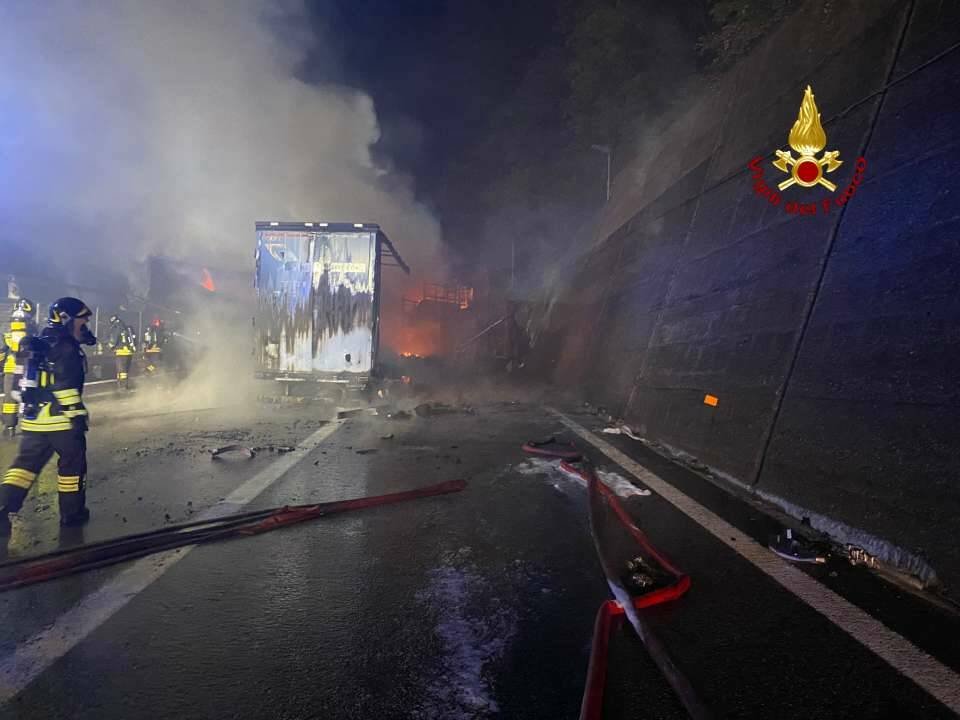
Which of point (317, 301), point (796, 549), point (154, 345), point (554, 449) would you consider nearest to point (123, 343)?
point (154, 345)

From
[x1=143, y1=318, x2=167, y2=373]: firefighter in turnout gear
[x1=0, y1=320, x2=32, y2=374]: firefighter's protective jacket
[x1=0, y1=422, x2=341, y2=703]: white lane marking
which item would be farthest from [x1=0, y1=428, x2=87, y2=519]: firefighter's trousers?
[x1=143, y1=318, x2=167, y2=373]: firefighter in turnout gear

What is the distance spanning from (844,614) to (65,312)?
5473mm

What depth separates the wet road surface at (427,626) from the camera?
199 centimetres

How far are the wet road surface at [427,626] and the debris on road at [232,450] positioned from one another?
5.34ft

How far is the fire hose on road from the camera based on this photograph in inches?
119

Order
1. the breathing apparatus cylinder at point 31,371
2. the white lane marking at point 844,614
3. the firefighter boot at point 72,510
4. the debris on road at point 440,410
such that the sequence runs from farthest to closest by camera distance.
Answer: the debris on road at point 440,410 < the breathing apparatus cylinder at point 31,371 < the firefighter boot at point 72,510 < the white lane marking at point 844,614

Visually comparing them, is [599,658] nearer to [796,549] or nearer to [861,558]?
[796,549]

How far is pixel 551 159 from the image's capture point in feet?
83.8

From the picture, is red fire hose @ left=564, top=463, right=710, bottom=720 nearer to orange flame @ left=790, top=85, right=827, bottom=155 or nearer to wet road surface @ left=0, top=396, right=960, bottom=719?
wet road surface @ left=0, top=396, right=960, bottom=719

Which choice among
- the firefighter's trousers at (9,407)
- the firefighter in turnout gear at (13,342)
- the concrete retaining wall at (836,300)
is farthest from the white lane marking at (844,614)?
the firefighter in turnout gear at (13,342)

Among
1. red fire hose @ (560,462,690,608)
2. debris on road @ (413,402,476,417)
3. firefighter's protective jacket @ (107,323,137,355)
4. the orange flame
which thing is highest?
the orange flame

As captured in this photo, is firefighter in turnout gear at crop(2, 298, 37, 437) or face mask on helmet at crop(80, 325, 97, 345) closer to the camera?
face mask on helmet at crop(80, 325, 97, 345)

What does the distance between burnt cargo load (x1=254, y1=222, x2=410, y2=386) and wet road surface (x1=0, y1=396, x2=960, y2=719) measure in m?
6.46

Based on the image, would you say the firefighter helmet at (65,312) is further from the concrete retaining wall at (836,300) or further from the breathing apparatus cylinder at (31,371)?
the concrete retaining wall at (836,300)
